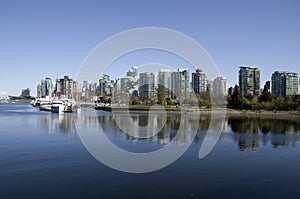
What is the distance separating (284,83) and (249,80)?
10355 millimetres

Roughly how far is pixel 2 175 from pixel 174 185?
5892 mm

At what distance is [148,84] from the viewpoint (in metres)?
82.8

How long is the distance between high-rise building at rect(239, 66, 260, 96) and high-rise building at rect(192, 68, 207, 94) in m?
19.2

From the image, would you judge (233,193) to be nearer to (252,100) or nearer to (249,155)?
(249,155)

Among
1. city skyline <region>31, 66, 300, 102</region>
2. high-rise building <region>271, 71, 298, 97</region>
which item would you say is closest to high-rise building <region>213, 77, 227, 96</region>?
city skyline <region>31, 66, 300, 102</region>

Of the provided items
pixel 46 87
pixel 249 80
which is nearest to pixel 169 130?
pixel 249 80

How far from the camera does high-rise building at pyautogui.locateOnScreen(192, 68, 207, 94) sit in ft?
274

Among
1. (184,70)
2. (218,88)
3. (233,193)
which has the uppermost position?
(184,70)

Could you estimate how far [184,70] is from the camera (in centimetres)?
8812

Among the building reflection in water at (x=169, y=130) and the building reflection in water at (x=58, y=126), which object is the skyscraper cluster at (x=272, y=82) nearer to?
the building reflection in water at (x=169, y=130)

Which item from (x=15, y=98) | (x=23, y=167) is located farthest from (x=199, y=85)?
(x=15, y=98)

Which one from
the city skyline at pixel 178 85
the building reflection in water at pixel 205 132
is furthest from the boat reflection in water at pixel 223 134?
the city skyline at pixel 178 85

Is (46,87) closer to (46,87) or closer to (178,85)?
(46,87)

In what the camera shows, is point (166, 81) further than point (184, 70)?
No
